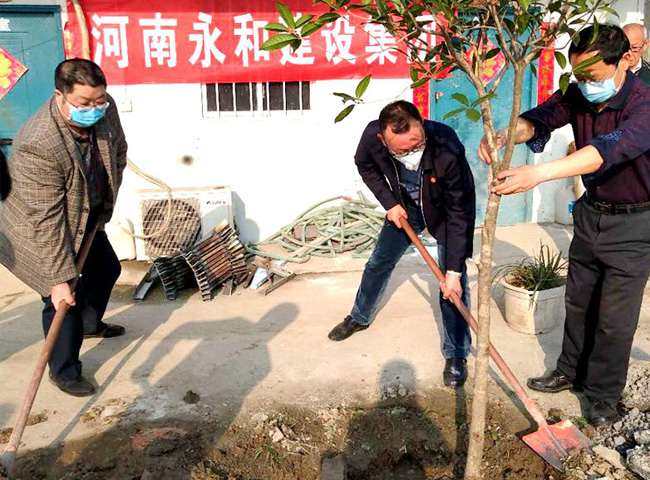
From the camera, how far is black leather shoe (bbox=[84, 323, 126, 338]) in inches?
170

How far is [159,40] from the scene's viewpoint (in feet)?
19.5

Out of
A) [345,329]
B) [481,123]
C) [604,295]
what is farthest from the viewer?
[481,123]

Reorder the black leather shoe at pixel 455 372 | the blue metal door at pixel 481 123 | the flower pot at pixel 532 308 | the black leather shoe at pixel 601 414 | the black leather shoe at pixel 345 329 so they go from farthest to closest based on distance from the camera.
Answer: the blue metal door at pixel 481 123, the black leather shoe at pixel 345 329, the flower pot at pixel 532 308, the black leather shoe at pixel 455 372, the black leather shoe at pixel 601 414

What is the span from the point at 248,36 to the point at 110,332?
10.6 ft

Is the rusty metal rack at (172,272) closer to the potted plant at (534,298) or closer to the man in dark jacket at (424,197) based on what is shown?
the man in dark jacket at (424,197)

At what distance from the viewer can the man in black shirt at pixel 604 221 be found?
2758mm

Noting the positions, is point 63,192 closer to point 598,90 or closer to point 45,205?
point 45,205

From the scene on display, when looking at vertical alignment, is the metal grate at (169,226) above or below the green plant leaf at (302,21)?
below

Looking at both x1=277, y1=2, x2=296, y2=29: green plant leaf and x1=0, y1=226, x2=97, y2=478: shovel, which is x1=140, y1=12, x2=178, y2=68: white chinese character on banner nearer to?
x1=0, y1=226, x2=97, y2=478: shovel

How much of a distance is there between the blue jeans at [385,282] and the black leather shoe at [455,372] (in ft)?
0.12

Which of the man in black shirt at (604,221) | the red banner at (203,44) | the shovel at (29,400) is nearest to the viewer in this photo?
the shovel at (29,400)

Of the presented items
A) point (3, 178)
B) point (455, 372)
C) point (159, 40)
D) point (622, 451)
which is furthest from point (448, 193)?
point (159, 40)

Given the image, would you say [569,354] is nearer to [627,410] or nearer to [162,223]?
[627,410]

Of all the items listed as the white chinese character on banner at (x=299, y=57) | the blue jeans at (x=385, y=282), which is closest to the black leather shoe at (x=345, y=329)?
the blue jeans at (x=385, y=282)
